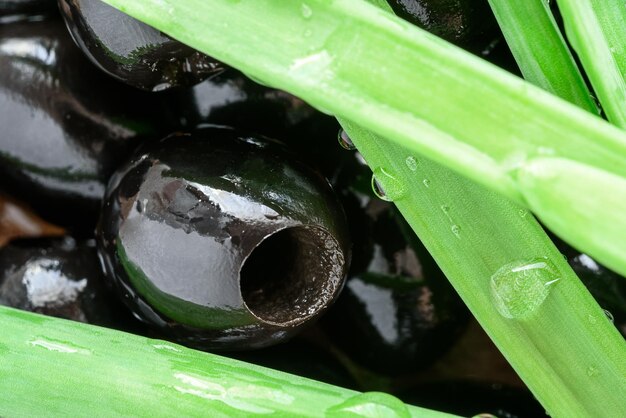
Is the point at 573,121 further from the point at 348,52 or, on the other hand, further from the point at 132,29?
the point at 132,29

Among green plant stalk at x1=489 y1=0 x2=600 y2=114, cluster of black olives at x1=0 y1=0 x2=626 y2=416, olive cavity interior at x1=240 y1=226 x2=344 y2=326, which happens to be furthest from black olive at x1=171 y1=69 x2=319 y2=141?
green plant stalk at x1=489 y1=0 x2=600 y2=114

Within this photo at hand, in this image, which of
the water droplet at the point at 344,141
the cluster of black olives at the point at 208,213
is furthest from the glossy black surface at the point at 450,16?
the water droplet at the point at 344,141

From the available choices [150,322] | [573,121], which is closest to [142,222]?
[150,322]

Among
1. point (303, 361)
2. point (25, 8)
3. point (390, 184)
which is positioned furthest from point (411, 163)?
point (25, 8)

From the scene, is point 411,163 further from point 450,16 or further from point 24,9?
point 24,9

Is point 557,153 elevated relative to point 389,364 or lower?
elevated

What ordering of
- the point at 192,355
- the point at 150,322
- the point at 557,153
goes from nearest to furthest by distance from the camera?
the point at 557,153 → the point at 192,355 → the point at 150,322

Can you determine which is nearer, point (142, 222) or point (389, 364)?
point (142, 222)

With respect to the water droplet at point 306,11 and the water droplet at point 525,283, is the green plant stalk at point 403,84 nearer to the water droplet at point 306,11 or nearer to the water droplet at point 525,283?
the water droplet at point 306,11
